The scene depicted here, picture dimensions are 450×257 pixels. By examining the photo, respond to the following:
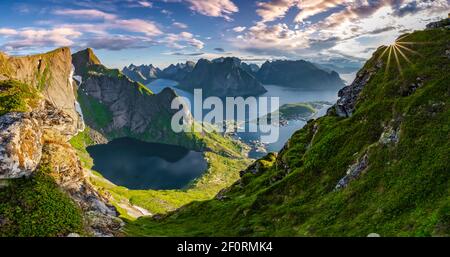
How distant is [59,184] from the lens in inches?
3386

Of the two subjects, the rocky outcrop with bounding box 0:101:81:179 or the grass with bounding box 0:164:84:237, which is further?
the rocky outcrop with bounding box 0:101:81:179

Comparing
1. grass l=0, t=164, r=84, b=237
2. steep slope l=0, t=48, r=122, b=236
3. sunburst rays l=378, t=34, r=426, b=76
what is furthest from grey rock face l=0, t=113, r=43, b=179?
sunburst rays l=378, t=34, r=426, b=76

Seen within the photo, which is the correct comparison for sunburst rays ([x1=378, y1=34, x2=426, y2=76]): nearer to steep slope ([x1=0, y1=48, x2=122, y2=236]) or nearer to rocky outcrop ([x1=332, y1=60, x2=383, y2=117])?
rocky outcrop ([x1=332, y1=60, x2=383, y2=117])

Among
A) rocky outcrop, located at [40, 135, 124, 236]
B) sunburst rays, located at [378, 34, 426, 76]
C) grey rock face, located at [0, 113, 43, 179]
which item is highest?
sunburst rays, located at [378, 34, 426, 76]

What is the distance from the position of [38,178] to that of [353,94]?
89244mm

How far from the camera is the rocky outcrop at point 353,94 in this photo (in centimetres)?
11545

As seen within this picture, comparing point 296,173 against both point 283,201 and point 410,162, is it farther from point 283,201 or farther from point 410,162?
point 410,162

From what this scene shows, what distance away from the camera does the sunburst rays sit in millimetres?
104744

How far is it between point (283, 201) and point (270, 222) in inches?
396

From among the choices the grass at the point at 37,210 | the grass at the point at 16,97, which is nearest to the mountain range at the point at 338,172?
the grass at the point at 37,210

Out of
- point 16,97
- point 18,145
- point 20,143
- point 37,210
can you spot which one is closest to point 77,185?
point 20,143

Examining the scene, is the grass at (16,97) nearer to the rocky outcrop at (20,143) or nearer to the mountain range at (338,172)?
the mountain range at (338,172)

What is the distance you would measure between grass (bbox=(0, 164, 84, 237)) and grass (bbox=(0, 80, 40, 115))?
724 inches
